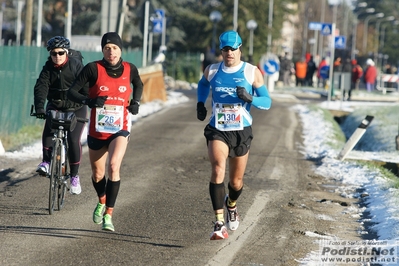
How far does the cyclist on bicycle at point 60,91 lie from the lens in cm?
1025

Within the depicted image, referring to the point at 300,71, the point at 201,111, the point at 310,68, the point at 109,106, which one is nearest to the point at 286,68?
the point at 300,71

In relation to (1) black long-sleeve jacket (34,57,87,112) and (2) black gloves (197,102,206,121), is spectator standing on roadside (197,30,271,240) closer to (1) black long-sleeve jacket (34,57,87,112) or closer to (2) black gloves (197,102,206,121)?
(2) black gloves (197,102,206,121)

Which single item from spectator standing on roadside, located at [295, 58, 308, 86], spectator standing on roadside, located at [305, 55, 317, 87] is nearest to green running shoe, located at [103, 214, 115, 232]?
spectator standing on roadside, located at [295, 58, 308, 86]

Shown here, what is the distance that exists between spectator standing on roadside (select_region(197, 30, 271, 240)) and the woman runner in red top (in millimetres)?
770

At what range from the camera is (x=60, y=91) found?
10445mm

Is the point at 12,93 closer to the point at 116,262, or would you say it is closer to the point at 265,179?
the point at 265,179

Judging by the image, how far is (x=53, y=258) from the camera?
7691mm

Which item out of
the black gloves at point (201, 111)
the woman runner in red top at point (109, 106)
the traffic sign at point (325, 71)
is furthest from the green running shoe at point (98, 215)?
the traffic sign at point (325, 71)

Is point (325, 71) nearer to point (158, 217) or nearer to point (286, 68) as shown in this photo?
point (286, 68)

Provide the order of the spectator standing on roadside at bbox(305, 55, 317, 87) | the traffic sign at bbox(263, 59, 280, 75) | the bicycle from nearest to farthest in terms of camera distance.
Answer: the bicycle < the traffic sign at bbox(263, 59, 280, 75) < the spectator standing on roadside at bbox(305, 55, 317, 87)

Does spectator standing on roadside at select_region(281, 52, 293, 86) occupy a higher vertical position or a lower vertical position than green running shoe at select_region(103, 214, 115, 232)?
higher

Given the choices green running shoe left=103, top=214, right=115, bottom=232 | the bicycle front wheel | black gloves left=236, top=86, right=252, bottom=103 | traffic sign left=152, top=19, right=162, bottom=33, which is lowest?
green running shoe left=103, top=214, right=115, bottom=232

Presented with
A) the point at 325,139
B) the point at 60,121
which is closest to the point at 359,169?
the point at 325,139

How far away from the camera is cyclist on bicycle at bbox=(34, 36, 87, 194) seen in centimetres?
1025
